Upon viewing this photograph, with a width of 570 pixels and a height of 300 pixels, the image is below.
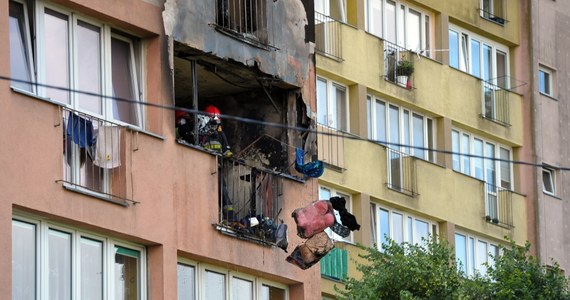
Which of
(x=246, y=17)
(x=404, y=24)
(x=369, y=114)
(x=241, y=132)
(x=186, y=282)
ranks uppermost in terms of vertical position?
(x=404, y=24)

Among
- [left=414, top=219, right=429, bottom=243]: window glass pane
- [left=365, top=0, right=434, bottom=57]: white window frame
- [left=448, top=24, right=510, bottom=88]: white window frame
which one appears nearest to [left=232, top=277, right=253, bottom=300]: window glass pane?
[left=414, top=219, right=429, bottom=243]: window glass pane

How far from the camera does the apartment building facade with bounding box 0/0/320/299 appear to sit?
97.0ft

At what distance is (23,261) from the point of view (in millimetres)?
29344

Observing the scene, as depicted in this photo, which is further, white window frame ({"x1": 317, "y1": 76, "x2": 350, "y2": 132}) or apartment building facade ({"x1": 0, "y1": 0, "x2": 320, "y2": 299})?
white window frame ({"x1": 317, "y1": 76, "x2": 350, "y2": 132})

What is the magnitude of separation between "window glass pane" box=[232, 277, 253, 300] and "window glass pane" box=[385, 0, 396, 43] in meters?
18.1

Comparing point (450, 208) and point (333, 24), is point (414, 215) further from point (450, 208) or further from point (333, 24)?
point (333, 24)

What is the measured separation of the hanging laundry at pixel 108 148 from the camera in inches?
1226

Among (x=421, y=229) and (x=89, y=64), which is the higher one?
(x=421, y=229)

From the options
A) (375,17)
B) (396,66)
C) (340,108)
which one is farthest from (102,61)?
(375,17)

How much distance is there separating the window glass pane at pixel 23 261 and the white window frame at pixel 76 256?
0.17 ft

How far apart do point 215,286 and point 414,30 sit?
20.4 m

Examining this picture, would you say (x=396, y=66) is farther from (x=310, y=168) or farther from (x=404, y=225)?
(x=310, y=168)

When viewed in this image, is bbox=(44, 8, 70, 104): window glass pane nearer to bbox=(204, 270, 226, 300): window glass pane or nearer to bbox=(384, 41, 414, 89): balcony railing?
bbox=(204, 270, 226, 300): window glass pane

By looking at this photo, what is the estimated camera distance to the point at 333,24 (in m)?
49.0
